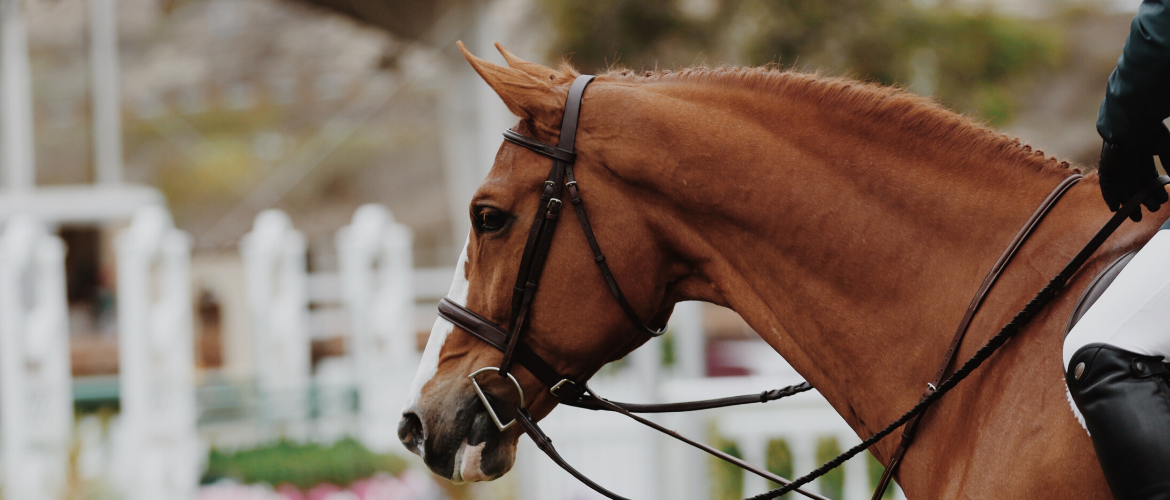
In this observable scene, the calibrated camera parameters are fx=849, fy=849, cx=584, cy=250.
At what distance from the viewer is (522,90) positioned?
2.05m

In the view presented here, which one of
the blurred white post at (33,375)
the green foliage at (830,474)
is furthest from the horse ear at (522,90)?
the blurred white post at (33,375)

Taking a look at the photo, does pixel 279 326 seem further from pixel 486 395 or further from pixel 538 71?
pixel 538 71

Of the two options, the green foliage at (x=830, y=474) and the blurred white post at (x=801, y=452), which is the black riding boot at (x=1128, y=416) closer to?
the blurred white post at (x=801, y=452)

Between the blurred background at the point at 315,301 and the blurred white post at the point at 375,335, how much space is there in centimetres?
2

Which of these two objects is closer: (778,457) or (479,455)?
(479,455)

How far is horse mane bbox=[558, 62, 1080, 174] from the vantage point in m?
1.80

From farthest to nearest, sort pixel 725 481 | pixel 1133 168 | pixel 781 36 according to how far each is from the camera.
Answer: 1. pixel 781 36
2. pixel 725 481
3. pixel 1133 168

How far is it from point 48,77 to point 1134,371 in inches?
438

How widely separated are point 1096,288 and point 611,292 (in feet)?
3.21

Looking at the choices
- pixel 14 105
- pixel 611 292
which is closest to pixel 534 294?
pixel 611 292

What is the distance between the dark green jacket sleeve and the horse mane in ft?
1.19

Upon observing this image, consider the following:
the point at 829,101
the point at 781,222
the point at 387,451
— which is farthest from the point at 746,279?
the point at 387,451

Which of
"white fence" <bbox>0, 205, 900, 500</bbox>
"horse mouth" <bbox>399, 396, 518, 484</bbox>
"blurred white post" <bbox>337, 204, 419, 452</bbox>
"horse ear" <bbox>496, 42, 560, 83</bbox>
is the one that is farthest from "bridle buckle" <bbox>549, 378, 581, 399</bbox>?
"blurred white post" <bbox>337, 204, 419, 452</bbox>

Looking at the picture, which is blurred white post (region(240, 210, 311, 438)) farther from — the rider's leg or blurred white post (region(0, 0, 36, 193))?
the rider's leg
